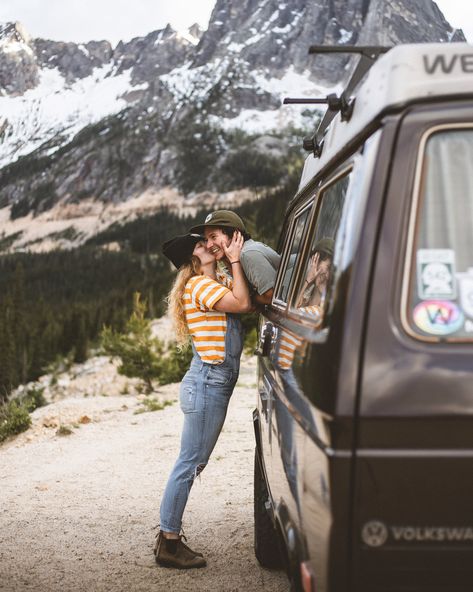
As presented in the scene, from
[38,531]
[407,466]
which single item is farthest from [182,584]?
[407,466]

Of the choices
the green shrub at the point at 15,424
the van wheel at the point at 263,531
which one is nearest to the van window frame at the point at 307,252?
the van wheel at the point at 263,531

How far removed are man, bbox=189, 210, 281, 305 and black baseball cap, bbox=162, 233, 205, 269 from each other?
0.24 feet

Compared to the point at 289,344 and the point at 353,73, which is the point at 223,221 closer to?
the point at 289,344

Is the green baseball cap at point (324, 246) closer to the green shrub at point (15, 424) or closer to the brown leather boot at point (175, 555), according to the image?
the brown leather boot at point (175, 555)

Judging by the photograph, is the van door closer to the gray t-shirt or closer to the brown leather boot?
the gray t-shirt

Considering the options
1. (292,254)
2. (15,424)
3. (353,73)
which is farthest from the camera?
(15,424)

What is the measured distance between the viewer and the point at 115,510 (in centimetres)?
622

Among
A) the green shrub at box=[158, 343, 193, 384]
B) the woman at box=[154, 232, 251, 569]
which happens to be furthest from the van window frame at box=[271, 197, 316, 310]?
the green shrub at box=[158, 343, 193, 384]

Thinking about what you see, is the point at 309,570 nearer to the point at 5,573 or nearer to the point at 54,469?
the point at 5,573

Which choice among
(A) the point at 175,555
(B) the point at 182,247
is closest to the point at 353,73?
(B) the point at 182,247

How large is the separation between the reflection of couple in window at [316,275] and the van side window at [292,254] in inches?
16.5

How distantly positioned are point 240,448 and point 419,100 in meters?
7.23

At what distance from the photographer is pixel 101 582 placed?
431 centimetres

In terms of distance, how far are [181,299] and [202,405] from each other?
0.63 m
